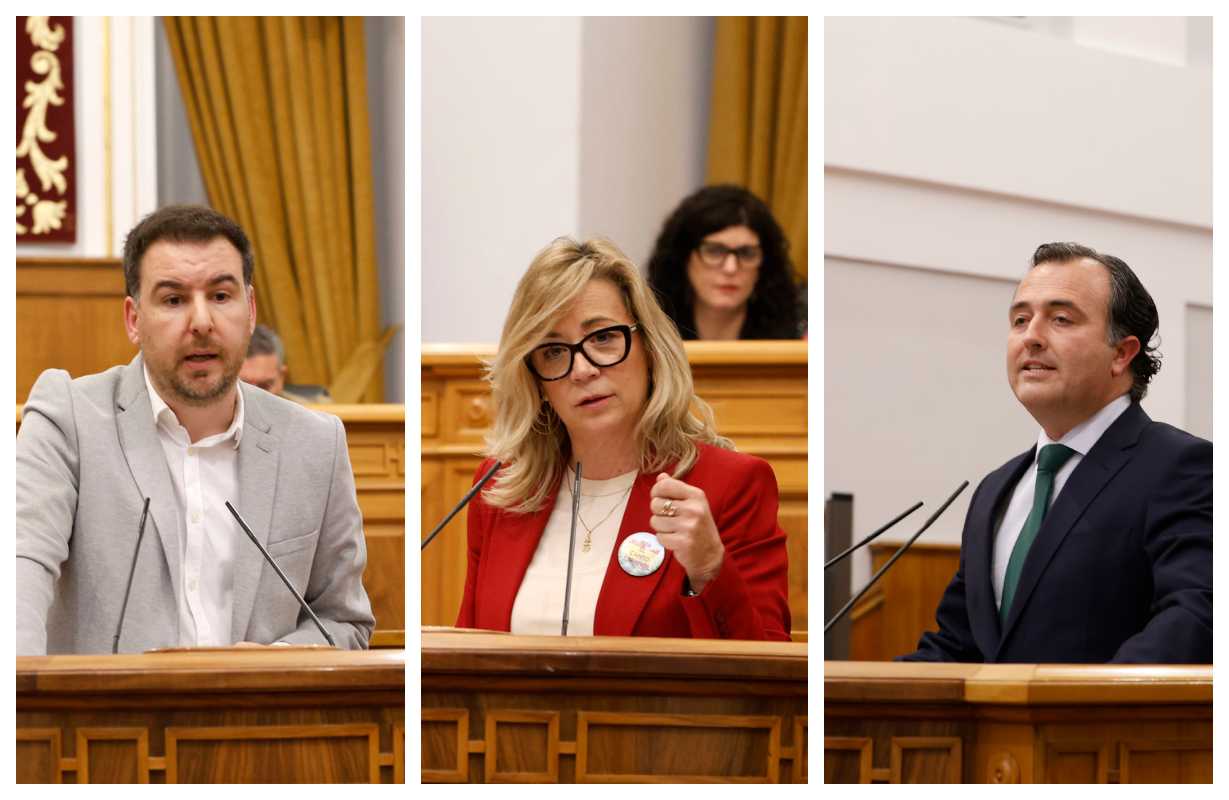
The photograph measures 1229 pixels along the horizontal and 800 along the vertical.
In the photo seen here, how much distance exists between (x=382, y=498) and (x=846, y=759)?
1169 millimetres

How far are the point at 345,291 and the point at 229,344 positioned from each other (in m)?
2.74

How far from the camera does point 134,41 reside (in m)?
4.66

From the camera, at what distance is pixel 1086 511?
6.51ft

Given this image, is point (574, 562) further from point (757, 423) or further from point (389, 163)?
point (389, 163)

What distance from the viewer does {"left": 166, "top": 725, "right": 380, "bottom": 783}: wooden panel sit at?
1889mm

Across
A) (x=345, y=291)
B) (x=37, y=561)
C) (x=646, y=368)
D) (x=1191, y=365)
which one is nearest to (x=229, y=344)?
(x=37, y=561)

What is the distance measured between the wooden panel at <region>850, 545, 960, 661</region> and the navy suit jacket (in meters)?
0.85

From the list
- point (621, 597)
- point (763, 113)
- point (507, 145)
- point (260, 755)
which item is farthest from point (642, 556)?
point (763, 113)

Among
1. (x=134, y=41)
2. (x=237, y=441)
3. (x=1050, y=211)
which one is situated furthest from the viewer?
(x=134, y=41)

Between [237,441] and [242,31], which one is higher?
[242,31]

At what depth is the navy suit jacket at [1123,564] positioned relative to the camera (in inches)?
75.6

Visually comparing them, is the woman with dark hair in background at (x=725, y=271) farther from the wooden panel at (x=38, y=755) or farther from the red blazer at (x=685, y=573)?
the wooden panel at (x=38, y=755)

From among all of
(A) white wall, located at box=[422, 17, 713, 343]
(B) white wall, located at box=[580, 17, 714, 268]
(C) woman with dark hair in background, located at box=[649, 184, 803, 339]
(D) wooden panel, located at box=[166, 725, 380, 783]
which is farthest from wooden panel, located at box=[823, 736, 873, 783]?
(B) white wall, located at box=[580, 17, 714, 268]

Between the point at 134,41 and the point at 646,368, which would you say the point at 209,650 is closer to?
the point at 646,368
